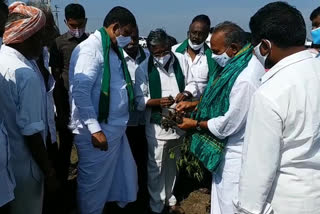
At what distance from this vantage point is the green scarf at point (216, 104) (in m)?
2.46

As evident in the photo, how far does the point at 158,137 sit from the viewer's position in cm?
359

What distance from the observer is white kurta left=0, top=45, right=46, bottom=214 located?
2010 millimetres

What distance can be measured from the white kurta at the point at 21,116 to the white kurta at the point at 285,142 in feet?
4.11

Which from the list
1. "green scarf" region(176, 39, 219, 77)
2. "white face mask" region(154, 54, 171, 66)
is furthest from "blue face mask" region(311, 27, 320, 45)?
"white face mask" region(154, 54, 171, 66)

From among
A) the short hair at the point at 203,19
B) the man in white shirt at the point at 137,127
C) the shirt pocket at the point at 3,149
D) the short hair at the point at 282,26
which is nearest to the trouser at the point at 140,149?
the man in white shirt at the point at 137,127

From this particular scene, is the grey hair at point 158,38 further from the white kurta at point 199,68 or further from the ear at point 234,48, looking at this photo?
the ear at point 234,48

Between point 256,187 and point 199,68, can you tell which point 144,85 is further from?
point 256,187

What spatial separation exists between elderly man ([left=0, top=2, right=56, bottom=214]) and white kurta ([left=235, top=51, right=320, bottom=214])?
1.25m

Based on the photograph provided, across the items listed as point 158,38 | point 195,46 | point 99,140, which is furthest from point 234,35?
point 195,46

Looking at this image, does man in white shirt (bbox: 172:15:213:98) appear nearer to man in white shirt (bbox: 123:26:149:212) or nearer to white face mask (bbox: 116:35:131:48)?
man in white shirt (bbox: 123:26:149:212)

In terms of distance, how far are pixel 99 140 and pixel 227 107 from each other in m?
1.18

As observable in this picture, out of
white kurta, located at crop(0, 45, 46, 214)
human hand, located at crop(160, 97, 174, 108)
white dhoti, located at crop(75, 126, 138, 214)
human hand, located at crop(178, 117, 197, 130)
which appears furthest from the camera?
human hand, located at crop(160, 97, 174, 108)

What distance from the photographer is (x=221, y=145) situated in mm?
2617

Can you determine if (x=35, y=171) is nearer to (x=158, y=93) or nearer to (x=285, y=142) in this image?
(x=285, y=142)
